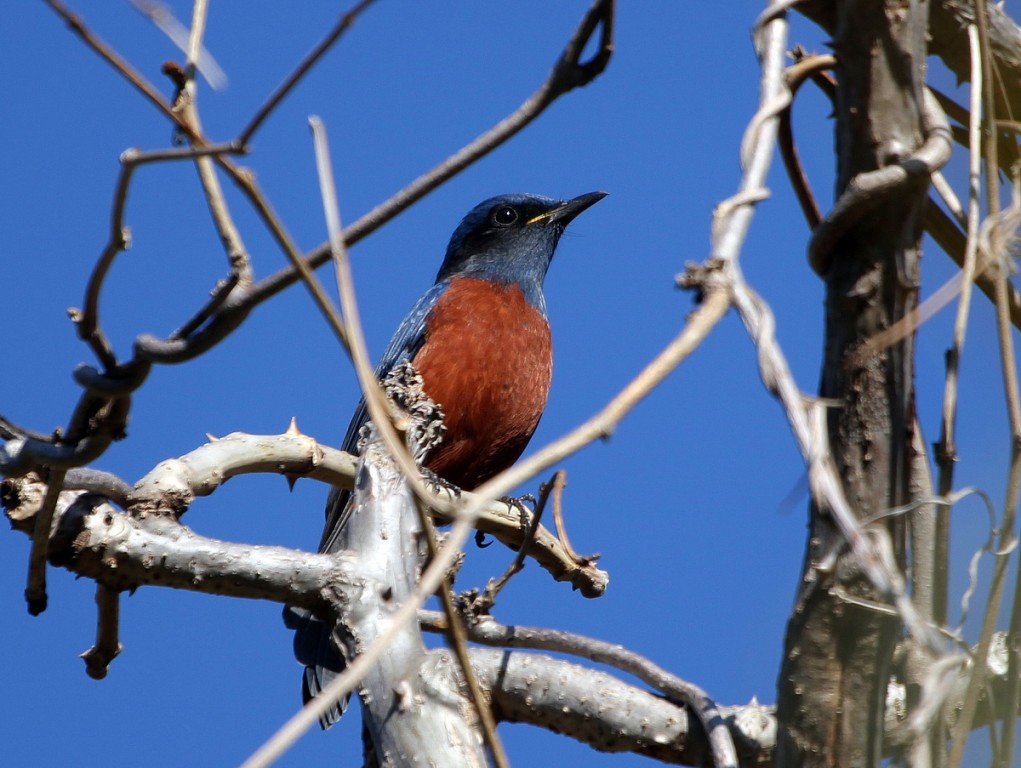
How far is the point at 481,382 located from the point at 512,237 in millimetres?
1869

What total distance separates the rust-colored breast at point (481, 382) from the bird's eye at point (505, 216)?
131 centimetres

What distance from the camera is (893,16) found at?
1.92 m

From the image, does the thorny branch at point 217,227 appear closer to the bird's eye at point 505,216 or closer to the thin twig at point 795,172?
the thin twig at point 795,172

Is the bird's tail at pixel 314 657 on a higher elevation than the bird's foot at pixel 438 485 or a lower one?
lower

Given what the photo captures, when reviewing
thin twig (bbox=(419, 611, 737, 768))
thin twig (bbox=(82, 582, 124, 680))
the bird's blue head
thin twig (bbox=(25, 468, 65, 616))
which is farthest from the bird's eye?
thin twig (bbox=(25, 468, 65, 616))

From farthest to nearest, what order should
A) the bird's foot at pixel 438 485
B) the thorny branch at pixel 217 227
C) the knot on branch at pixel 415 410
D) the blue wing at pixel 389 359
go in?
the blue wing at pixel 389 359 < the bird's foot at pixel 438 485 < the knot on branch at pixel 415 410 < the thorny branch at pixel 217 227

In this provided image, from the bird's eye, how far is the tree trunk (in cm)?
611

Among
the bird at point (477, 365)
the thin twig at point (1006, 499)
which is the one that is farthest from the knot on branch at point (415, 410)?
the thin twig at point (1006, 499)

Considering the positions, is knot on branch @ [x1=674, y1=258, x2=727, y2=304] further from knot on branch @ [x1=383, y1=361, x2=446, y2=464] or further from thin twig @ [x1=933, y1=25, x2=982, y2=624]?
knot on branch @ [x1=383, y1=361, x2=446, y2=464]

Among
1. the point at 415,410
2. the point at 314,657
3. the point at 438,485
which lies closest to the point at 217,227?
the point at 415,410

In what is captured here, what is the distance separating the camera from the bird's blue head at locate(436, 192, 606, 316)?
762cm

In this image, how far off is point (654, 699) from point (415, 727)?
97 centimetres

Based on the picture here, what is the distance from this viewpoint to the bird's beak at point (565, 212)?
26.4ft

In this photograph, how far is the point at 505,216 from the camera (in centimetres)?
810
